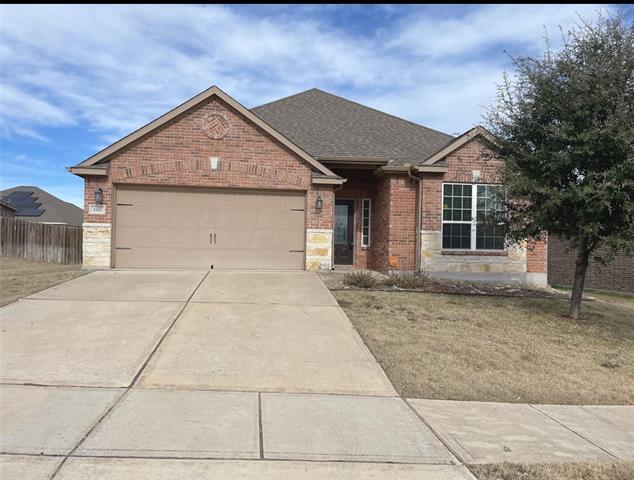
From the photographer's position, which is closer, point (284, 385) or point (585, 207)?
point (284, 385)

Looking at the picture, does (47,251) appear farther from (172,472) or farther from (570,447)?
(570,447)

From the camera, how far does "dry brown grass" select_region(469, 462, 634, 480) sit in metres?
3.94

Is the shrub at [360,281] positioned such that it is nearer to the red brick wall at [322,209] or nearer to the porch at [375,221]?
the red brick wall at [322,209]

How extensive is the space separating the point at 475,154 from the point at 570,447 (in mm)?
10835

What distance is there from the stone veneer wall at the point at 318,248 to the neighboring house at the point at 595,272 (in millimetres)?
11087

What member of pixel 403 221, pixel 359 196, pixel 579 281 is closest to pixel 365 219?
pixel 359 196

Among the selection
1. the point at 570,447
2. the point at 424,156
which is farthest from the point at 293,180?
the point at 570,447

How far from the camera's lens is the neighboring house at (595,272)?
22.4 m

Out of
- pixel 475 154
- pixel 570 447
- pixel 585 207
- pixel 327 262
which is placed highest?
pixel 475 154

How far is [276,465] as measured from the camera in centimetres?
391

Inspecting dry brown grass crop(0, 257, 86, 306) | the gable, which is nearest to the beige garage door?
the gable

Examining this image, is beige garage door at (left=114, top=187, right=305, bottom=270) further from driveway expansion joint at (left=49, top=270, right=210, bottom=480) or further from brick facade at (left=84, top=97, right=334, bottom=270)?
driveway expansion joint at (left=49, top=270, right=210, bottom=480)

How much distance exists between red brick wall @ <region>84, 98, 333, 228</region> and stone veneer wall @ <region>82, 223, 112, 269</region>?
0.21 metres

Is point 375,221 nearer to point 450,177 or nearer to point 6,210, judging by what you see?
point 450,177
